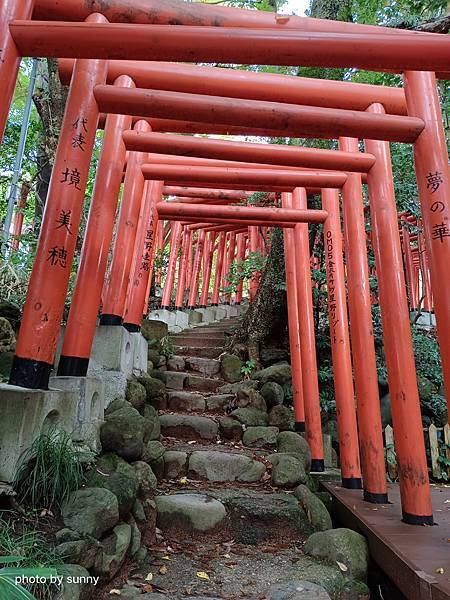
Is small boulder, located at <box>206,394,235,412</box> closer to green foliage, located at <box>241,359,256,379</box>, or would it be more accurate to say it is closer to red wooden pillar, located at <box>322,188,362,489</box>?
green foliage, located at <box>241,359,256,379</box>

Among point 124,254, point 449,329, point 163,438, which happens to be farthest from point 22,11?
point 163,438

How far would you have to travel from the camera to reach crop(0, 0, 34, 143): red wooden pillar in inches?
97.3

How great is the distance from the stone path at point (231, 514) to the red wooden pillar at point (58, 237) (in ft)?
5.00

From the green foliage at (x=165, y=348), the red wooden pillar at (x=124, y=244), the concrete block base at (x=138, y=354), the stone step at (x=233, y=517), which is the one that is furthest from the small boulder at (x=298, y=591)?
the green foliage at (x=165, y=348)

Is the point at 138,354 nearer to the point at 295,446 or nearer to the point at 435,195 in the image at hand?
the point at 295,446

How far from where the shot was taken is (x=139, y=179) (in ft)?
17.6

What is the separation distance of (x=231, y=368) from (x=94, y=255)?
4.00 metres

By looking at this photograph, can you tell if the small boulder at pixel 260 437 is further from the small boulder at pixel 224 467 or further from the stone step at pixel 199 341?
the stone step at pixel 199 341

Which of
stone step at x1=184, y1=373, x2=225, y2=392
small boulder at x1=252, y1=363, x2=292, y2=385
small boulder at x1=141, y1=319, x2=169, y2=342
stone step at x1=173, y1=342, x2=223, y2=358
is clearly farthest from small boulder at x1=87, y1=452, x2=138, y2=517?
stone step at x1=173, y1=342, x2=223, y2=358

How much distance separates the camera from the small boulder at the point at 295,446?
4.90 metres

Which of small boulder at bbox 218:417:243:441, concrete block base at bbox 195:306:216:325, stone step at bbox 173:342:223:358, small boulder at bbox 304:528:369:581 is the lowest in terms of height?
small boulder at bbox 304:528:369:581

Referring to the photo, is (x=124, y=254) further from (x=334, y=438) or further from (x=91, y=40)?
(x=334, y=438)

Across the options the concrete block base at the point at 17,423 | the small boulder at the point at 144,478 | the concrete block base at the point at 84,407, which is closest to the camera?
the concrete block base at the point at 17,423

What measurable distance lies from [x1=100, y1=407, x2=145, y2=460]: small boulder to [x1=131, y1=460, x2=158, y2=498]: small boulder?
7 centimetres
